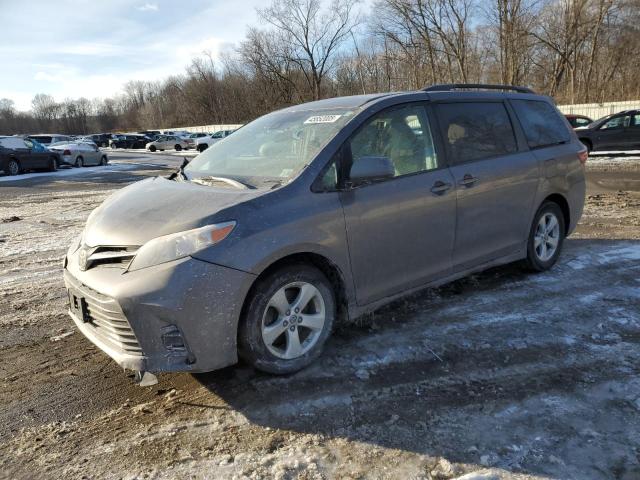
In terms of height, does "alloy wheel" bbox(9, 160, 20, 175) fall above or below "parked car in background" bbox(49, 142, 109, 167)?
below

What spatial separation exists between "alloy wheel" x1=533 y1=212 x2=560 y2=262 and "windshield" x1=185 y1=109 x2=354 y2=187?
2558 millimetres

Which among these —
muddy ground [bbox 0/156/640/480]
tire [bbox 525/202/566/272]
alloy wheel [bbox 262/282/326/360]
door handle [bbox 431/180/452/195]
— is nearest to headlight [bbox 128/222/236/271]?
alloy wheel [bbox 262/282/326/360]

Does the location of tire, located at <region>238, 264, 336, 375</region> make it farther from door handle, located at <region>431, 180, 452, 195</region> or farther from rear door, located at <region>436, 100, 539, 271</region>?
rear door, located at <region>436, 100, 539, 271</region>

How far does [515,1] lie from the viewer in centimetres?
3497

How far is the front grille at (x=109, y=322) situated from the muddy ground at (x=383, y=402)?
39cm

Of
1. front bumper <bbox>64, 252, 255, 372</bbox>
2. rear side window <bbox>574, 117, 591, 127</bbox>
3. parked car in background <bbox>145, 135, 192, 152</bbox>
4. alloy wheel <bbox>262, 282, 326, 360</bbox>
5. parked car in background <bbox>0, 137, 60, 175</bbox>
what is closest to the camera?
front bumper <bbox>64, 252, 255, 372</bbox>

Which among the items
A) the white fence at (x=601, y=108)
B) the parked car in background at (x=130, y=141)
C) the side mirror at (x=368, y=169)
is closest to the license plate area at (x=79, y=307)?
the side mirror at (x=368, y=169)

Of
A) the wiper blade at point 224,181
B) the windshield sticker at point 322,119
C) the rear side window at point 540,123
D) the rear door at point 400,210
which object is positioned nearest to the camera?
the wiper blade at point 224,181

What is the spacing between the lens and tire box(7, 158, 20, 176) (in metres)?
20.7

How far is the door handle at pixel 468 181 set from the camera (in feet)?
13.5

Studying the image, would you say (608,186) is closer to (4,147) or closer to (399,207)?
(399,207)

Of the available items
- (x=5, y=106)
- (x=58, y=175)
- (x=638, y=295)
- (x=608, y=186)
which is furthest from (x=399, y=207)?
(x=5, y=106)

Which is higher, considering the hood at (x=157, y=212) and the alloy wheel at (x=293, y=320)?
the hood at (x=157, y=212)

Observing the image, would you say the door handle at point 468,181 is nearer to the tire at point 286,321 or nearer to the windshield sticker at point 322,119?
the windshield sticker at point 322,119
